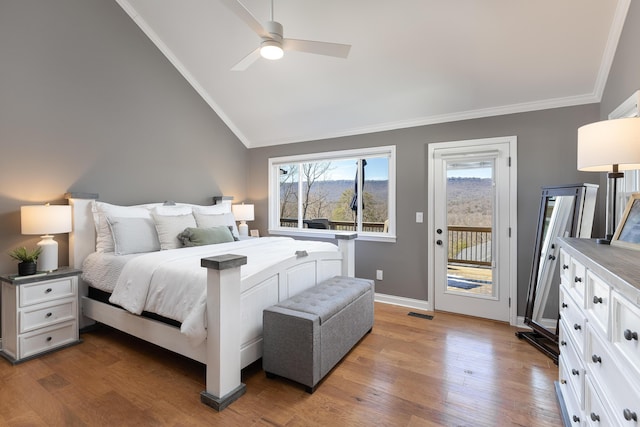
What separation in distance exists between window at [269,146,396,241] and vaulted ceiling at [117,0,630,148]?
0.46 m

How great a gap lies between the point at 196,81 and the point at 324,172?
2.26 meters

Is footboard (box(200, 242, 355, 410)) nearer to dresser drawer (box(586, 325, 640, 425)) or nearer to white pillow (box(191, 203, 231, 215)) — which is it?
dresser drawer (box(586, 325, 640, 425))

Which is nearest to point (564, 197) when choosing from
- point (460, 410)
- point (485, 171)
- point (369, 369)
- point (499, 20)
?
point (485, 171)

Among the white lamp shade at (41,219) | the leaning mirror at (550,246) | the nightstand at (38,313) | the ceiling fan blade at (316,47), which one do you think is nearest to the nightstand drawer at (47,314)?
the nightstand at (38,313)

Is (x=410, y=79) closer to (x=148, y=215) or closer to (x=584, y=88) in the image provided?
(x=584, y=88)

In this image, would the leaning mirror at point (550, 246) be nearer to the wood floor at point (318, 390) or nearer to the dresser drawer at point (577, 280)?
the wood floor at point (318, 390)

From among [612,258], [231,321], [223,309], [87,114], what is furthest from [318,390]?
[87,114]

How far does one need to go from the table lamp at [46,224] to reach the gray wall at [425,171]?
110 inches

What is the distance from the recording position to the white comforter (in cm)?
200

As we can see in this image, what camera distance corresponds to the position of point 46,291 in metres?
2.67

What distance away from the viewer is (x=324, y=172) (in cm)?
482

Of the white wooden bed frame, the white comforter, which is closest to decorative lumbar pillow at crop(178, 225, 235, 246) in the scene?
the white comforter

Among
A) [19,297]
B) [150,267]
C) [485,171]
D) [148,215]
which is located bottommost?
[19,297]

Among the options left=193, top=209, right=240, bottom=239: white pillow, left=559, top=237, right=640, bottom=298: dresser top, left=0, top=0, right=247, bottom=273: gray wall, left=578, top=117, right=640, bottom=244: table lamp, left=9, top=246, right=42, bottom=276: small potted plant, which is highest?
left=0, top=0, right=247, bottom=273: gray wall
